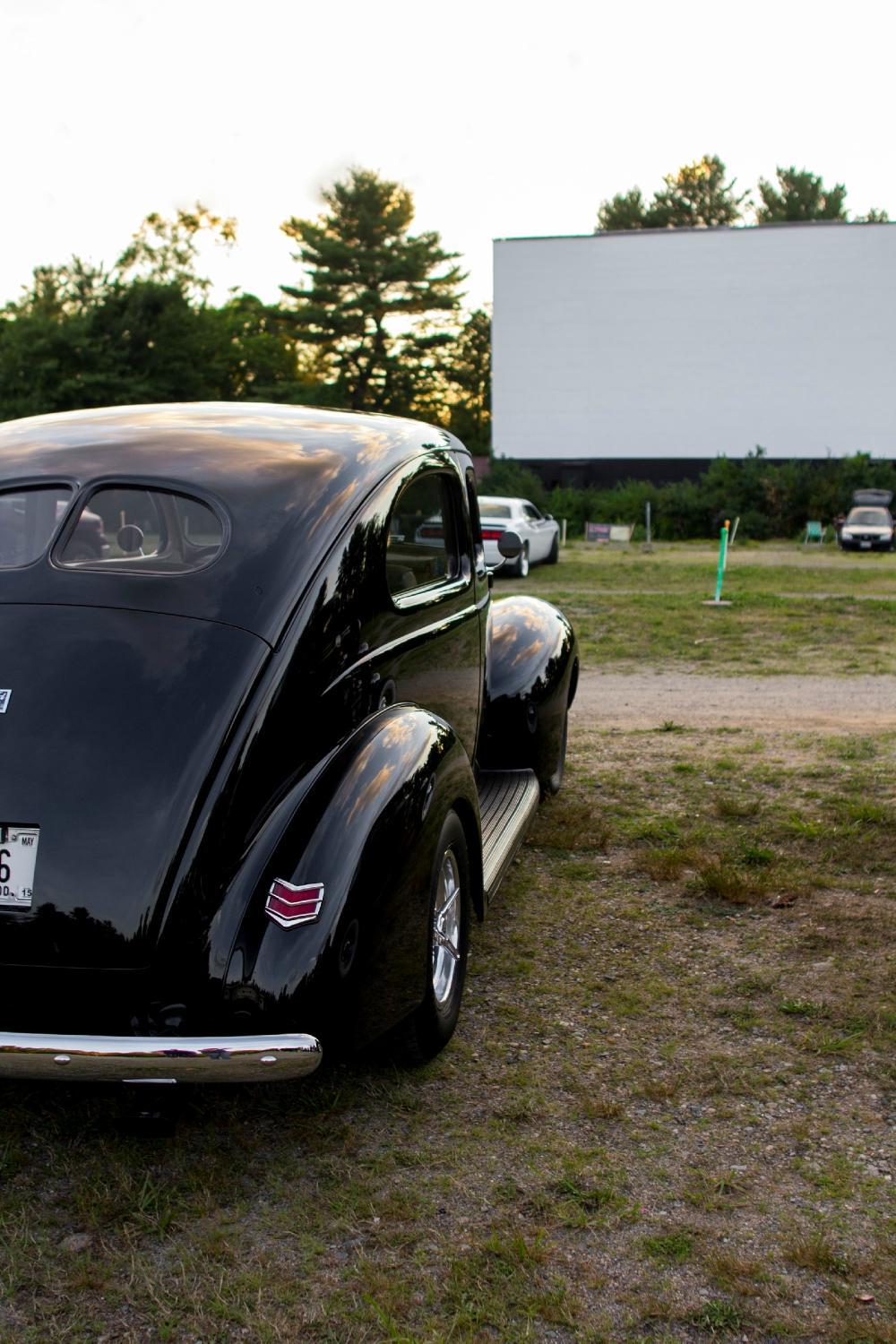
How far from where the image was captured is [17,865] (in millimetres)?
2820

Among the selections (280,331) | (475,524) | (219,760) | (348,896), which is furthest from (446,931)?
(280,331)

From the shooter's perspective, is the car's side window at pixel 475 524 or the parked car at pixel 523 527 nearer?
the car's side window at pixel 475 524

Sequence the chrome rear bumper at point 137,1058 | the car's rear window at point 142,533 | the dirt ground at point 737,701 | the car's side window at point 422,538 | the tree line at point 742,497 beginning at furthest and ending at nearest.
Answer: the tree line at point 742,497 → the dirt ground at point 737,701 → the car's side window at point 422,538 → the car's rear window at point 142,533 → the chrome rear bumper at point 137,1058

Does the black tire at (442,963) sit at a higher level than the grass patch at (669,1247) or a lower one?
higher

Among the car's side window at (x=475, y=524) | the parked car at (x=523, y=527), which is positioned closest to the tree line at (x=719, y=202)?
the parked car at (x=523, y=527)

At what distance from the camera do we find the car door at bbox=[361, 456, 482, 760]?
3.81 meters

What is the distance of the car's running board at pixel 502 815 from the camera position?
4234 mm

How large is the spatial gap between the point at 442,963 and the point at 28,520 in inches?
71.5

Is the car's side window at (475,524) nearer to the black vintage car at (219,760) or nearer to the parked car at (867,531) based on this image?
the black vintage car at (219,760)

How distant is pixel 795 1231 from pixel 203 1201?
143 cm

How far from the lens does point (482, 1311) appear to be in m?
2.57

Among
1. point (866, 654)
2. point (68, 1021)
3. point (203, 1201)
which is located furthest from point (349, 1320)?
point (866, 654)

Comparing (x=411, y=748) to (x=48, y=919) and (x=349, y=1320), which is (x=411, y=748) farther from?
(x=349, y=1320)

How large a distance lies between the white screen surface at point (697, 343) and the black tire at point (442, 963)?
1628 inches
